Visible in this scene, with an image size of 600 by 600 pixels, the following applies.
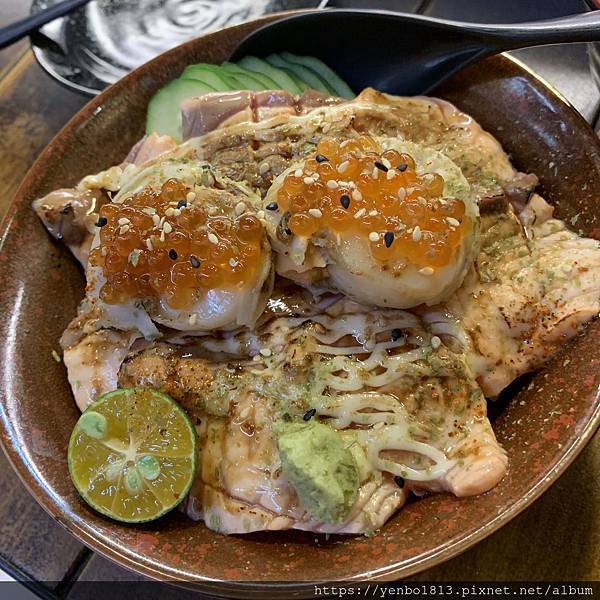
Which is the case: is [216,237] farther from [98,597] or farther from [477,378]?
[98,597]

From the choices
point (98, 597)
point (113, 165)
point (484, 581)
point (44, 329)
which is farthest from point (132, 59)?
point (484, 581)

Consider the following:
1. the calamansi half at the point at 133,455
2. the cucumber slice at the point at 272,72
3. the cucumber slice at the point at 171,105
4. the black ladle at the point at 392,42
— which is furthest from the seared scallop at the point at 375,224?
the cucumber slice at the point at 171,105

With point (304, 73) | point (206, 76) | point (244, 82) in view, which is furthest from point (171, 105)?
point (304, 73)

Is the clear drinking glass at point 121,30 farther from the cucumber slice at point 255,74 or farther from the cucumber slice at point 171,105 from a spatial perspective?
the cucumber slice at point 255,74

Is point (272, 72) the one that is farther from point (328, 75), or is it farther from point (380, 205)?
point (380, 205)

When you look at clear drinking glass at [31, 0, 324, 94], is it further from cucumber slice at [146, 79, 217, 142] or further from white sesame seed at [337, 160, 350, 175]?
white sesame seed at [337, 160, 350, 175]

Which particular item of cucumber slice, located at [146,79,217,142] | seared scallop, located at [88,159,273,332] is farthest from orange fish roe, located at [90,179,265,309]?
cucumber slice, located at [146,79,217,142]
